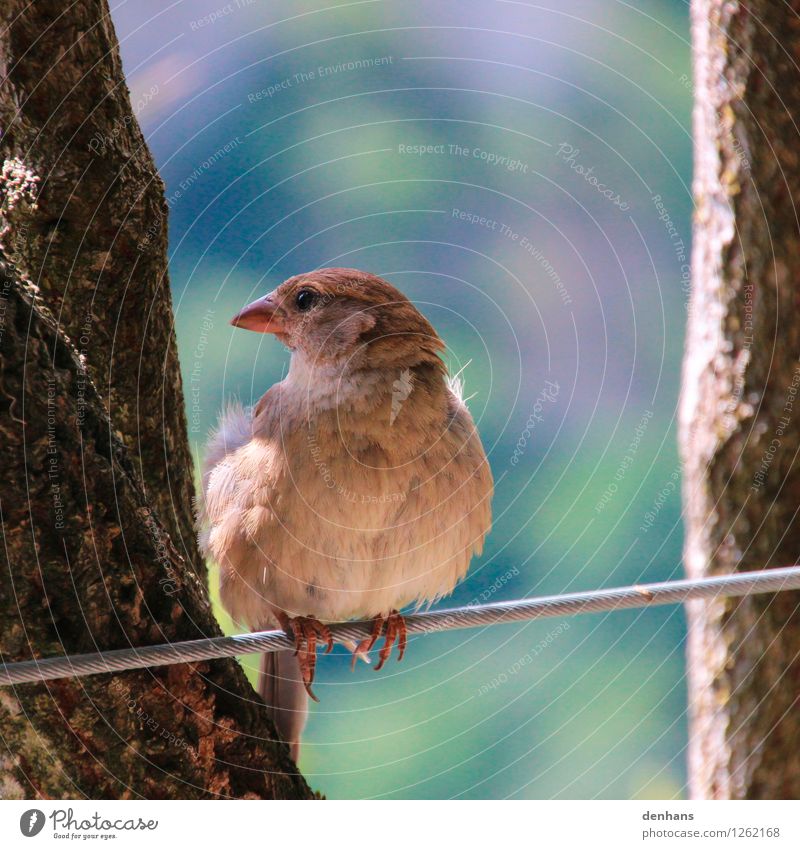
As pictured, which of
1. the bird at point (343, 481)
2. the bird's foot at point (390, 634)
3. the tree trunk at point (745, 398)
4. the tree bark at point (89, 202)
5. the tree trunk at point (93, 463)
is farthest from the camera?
the tree trunk at point (745, 398)

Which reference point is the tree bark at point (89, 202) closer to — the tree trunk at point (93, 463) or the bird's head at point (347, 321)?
the tree trunk at point (93, 463)

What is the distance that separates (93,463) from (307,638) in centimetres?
108

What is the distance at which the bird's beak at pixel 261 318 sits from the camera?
304 cm

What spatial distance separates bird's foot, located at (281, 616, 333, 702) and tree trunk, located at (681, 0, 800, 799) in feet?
8.03

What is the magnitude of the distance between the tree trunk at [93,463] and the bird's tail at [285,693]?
1.62 feet

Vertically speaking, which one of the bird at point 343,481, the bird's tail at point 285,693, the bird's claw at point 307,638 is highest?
the bird at point 343,481

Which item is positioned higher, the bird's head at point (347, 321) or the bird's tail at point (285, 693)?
the bird's head at point (347, 321)

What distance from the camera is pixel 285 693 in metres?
3.16

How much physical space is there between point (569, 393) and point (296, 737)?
1.52 metres

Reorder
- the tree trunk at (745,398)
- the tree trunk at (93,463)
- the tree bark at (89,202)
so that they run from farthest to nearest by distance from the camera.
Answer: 1. the tree trunk at (745,398)
2. the tree bark at (89,202)
3. the tree trunk at (93,463)

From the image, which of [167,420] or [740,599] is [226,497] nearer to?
[167,420]

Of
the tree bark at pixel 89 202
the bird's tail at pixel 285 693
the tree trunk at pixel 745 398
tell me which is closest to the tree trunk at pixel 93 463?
Result: the tree bark at pixel 89 202

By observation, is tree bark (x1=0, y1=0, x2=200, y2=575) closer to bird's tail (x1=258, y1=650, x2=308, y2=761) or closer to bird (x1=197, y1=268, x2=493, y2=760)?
bird (x1=197, y1=268, x2=493, y2=760)
